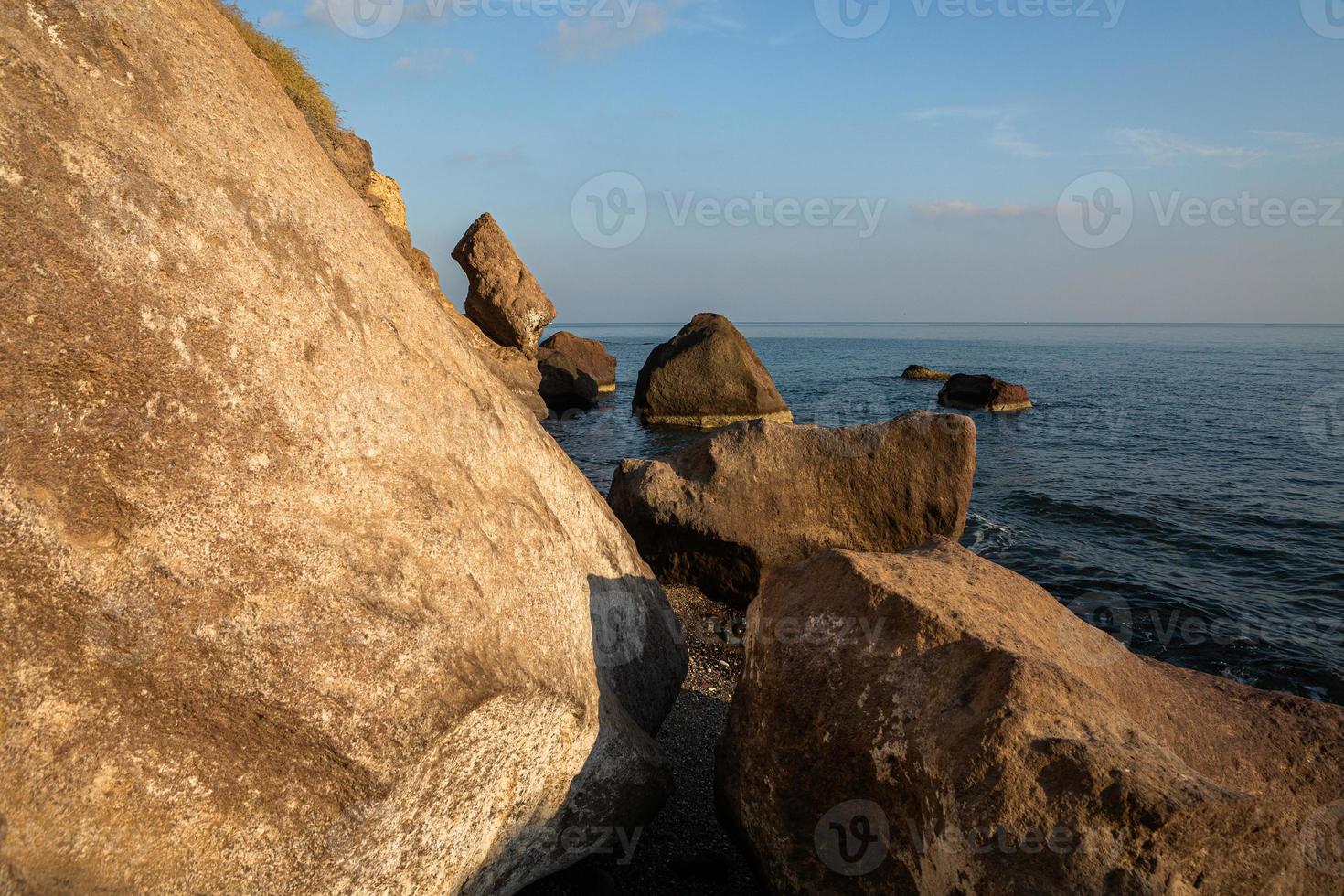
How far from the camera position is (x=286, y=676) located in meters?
2.52

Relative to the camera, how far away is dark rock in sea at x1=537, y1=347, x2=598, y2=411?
2950 cm

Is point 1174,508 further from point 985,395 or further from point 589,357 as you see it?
point 589,357

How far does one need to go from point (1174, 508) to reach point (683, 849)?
13.7m

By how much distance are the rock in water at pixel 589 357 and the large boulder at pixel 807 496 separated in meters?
24.7

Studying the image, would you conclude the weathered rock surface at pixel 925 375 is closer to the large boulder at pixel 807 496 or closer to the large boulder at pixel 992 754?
the large boulder at pixel 807 496

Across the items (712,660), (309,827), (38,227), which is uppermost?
(38,227)

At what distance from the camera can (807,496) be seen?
27.5 ft

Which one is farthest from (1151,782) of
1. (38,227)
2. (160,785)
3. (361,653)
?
(38,227)

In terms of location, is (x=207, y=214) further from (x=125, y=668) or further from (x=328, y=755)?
(x=328, y=755)

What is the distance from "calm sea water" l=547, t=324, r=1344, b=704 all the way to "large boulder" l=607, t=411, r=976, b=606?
9.03 feet

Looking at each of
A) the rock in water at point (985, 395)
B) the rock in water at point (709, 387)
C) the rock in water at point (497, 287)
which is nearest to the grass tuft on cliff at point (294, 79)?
the rock in water at point (497, 287)

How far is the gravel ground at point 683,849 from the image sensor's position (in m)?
3.70

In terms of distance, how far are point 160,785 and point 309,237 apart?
1959 mm

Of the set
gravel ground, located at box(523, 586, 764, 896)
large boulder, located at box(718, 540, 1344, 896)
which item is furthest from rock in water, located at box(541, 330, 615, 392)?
large boulder, located at box(718, 540, 1344, 896)
